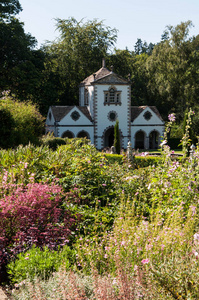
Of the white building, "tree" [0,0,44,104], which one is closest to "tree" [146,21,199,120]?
the white building

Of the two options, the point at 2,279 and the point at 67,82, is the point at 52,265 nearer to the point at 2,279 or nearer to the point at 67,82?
the point at 2,279

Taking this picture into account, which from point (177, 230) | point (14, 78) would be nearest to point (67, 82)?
point (14, 78)

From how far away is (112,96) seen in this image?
130 ft

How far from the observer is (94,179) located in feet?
26.5

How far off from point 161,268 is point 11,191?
428 cm

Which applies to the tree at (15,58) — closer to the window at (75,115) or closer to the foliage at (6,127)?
the window at (75,115)

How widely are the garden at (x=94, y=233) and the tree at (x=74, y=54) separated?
35.6m

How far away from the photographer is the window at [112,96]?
39375mm

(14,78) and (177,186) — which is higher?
(14,78)

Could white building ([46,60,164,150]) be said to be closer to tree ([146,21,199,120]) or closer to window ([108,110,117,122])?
window ([108,110,117,122])

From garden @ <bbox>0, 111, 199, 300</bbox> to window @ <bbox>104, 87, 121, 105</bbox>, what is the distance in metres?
30.0

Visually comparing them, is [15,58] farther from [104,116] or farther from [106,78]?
[104,116]

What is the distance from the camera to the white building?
3822 cm

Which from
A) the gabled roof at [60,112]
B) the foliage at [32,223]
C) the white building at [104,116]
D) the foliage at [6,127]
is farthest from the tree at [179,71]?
the foliage at [32,223]
